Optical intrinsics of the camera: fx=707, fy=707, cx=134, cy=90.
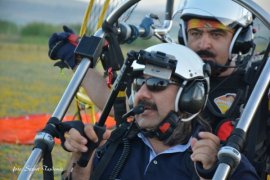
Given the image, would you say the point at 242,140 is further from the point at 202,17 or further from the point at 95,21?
the point at 95,21

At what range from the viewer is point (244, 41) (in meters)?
4.12

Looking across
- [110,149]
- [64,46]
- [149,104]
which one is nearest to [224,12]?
[149,104]

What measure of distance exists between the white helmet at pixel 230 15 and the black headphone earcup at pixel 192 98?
67 cm

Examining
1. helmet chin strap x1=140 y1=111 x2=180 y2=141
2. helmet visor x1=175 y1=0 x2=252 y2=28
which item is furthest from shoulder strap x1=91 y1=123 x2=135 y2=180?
helmet visor x1=175 y1=0 x2=252 y2=28

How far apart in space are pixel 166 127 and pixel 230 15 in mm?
921

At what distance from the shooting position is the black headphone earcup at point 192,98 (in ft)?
11.3

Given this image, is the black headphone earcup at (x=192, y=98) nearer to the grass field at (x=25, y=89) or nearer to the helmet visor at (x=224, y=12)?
the helmet visor at (x=224, y=12)

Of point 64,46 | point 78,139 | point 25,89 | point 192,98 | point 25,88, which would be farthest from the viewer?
point 25,88

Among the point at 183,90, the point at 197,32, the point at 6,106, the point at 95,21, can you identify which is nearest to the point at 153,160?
the point at 183,90

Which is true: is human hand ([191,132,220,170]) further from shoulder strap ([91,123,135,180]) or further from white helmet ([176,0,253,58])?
white helmet ([176,0,253,58])

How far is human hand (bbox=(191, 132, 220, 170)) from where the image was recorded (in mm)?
3051

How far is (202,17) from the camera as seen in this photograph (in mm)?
4090

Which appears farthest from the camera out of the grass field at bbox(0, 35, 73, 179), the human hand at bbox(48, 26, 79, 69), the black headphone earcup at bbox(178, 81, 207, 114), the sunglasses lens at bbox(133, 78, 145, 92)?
the grass field at bbox(0, 35, 73, 179)

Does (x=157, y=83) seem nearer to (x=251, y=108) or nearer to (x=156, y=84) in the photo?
(x=156, y=84)
